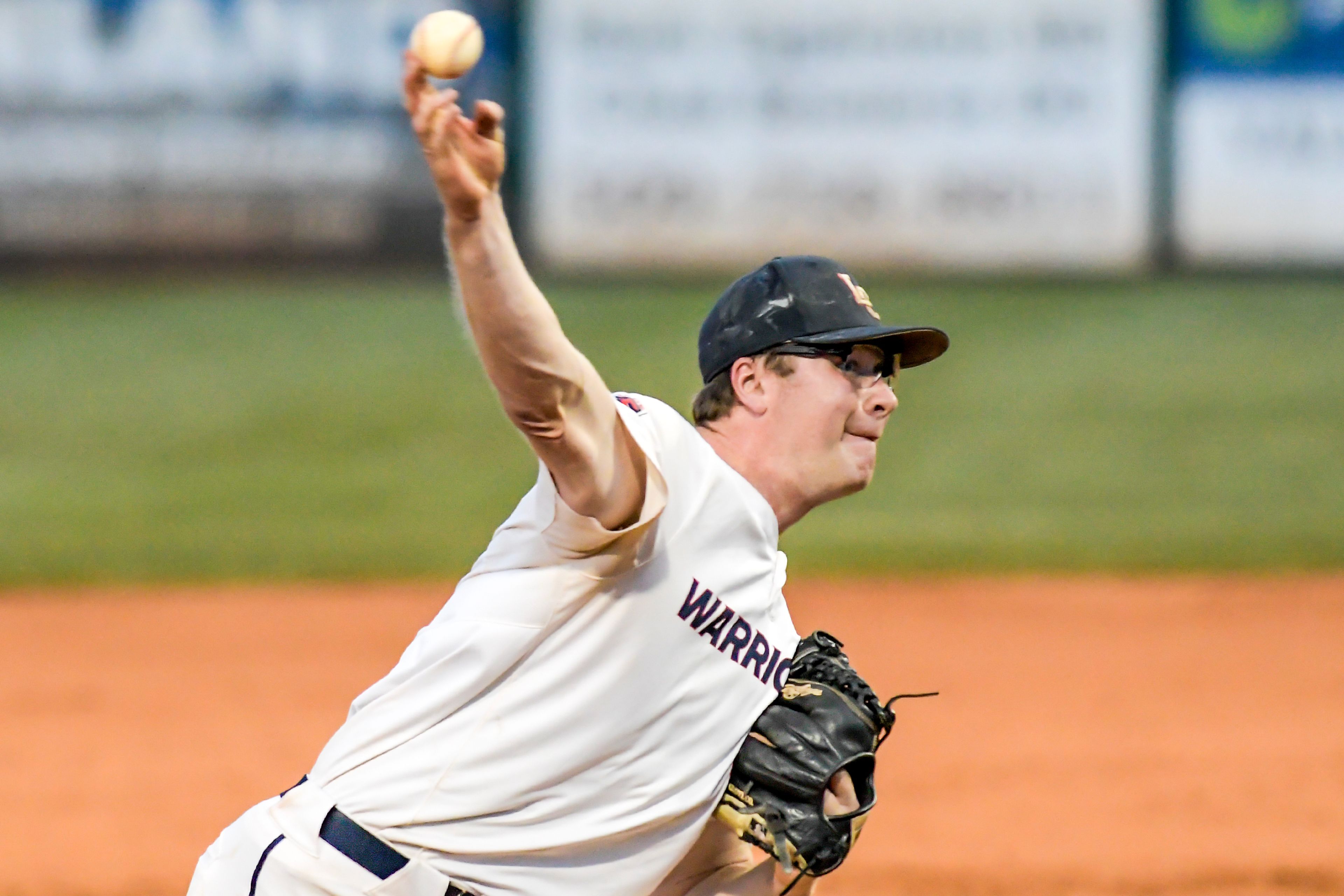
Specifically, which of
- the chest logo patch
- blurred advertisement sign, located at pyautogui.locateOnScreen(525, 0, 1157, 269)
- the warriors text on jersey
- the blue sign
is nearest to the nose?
the warriors text on jersey

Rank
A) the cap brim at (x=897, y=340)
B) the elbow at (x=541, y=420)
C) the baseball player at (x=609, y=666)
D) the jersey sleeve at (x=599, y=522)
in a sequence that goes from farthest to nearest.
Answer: the cap brim at (x=897, y=340) → the baseball player at (x=609, y=666) → the jersey sleeve at (x=599, y=522) → the elbow at (x=541, y=420)

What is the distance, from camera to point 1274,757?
5.82m

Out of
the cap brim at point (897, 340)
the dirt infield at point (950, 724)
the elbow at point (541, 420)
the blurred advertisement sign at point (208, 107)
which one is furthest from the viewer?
the blurred advertisement sign at point (208, 107)

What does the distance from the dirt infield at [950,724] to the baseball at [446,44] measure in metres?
3.43

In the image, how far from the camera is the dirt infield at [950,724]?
4.87 m

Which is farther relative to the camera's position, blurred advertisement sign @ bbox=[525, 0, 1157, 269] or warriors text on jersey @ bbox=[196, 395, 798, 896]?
blurred advertisement sign @ bbox=[525, 0, 1157, 269]

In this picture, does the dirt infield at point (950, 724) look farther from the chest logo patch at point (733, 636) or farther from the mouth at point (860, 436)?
the mouth at point (860, 436)

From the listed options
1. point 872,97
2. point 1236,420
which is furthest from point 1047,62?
point 1236,420

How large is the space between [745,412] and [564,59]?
10.2m

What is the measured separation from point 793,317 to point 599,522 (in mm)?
591

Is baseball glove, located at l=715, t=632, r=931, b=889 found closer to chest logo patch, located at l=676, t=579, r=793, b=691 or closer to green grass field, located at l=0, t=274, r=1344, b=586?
chest logo patch, located at l=676, t=579, r=793, b=691

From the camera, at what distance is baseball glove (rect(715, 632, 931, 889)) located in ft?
7.91

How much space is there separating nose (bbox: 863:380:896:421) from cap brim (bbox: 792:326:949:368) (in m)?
0.07

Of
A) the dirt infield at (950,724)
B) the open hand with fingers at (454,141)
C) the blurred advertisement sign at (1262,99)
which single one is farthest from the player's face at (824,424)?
the blurred advertisement sign at (1262,99)
